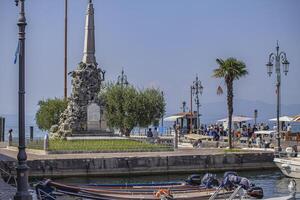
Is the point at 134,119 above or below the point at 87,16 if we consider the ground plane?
below

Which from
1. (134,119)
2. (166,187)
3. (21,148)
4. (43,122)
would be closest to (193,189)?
(166,187)

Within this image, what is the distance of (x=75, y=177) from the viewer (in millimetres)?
37375

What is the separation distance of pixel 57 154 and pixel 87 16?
1784cm

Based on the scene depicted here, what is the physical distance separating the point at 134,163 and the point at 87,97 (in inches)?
682

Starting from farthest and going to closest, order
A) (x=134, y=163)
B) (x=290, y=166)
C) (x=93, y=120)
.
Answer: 1. (x=93, y=120)
2. (x=134, y=163)
3. (x=290, y=166)

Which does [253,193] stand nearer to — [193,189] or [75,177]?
[193,189]

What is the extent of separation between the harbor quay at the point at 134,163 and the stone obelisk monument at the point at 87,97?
36.3 feet

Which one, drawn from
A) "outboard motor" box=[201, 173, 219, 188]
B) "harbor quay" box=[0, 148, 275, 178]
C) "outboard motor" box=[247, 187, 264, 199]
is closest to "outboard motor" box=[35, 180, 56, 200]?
"outboard motor" box=[201, 173, 219, 188]

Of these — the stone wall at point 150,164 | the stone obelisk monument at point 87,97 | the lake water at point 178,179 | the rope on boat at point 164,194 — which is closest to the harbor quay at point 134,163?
the stone wall at point 150,164

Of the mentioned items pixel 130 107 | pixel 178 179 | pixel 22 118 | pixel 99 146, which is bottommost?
pixel 178 179

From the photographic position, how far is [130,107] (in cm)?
6331

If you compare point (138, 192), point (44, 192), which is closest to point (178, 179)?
point (138, 192)

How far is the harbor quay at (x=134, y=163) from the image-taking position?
37.1 m

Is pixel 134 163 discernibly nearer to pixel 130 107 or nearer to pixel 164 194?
pixel 164 194
